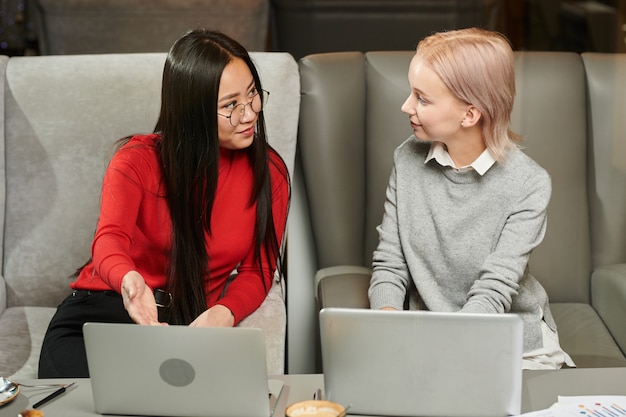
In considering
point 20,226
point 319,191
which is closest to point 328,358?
point 319,191

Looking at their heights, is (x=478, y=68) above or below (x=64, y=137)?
above

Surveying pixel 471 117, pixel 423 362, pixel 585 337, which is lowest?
pixel 585 337

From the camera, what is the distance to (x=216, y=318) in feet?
5.52

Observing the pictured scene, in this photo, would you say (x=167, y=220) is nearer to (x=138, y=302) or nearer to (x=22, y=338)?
(x=138, y=302)

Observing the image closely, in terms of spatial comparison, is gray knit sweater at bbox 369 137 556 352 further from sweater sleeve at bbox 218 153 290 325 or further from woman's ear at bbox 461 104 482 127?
sweater sleeve at bbox 218 153 290 325

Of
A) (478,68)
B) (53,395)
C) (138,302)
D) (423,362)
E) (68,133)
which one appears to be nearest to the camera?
(423,362)

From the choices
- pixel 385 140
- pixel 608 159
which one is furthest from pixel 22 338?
pixel 608 159

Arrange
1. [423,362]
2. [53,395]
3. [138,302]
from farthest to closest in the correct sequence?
[138,302], [53,395], [423,362]

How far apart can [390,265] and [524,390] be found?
0.54m

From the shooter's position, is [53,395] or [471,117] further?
[471,117]

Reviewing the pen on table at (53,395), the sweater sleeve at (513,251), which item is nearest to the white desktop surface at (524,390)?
the pen on table at (53,395)

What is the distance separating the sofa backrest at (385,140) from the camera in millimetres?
2096

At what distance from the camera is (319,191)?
Result: 2113 millimetres

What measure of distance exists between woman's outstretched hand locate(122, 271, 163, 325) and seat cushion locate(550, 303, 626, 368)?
95 cm
